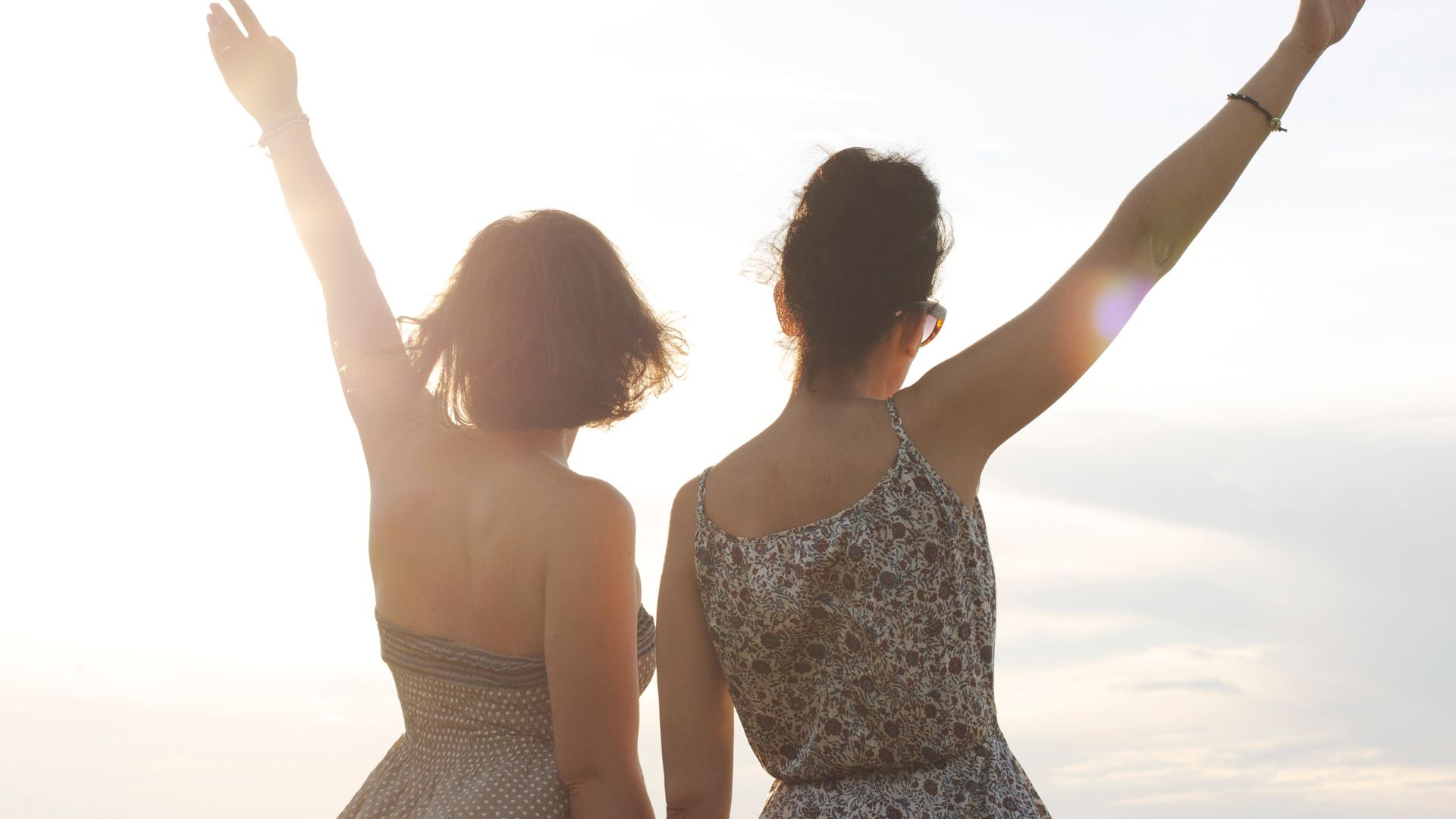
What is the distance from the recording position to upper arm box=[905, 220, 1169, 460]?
2.70m

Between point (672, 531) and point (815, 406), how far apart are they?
1.41 feet

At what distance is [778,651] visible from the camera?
297 centimetres

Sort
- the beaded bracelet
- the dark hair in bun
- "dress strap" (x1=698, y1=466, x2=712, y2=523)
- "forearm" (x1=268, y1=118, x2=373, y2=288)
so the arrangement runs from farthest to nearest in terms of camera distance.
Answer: the beaded bracelet < "forearm" (x1=268, y1=118, x2=373, y2=288) < "dress strap" (x1=698, y1=466, x2=712, y2=523) < the dark hair in bun

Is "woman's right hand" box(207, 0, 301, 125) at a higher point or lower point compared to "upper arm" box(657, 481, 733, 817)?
higher

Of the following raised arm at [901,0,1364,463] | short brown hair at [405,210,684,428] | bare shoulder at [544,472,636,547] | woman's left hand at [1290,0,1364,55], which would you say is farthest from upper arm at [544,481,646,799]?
woman's left hand at [1290,0,1364,55]

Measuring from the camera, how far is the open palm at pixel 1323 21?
2852 millimetres

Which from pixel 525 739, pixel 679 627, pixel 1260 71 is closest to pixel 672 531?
pixel 679 627

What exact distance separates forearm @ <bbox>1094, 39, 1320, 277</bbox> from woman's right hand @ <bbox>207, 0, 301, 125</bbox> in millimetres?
2363

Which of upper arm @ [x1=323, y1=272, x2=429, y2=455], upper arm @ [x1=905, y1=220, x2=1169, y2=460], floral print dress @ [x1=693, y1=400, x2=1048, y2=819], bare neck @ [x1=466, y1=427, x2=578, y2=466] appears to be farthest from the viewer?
upper arm @ [x1=323, y1=272, x2=429, y2=455]

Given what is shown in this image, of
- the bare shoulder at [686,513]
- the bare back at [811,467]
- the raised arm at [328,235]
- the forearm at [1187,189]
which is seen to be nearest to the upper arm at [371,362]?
the raised arm at [328,235]

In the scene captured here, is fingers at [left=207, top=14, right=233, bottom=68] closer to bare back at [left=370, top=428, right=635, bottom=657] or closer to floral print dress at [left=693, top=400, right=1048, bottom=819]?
bare back at [left=370, top=428, right=635, bottom=657]

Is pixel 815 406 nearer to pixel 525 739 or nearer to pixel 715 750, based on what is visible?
pixel 715 750

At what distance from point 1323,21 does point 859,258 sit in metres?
1.01

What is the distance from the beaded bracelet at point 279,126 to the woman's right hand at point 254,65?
0.01 metres
